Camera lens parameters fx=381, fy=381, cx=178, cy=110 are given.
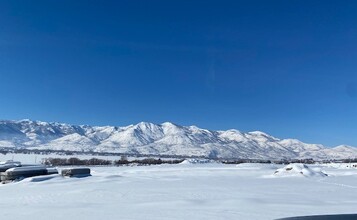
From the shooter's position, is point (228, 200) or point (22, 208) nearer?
point (22, 208)

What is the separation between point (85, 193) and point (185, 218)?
6345mm

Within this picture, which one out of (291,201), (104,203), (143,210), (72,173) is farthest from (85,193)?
(72,173)

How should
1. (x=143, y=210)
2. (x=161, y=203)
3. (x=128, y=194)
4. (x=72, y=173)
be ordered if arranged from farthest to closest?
1. (x=72, y=173)
2. (x=128, y=194)
3. (x=161, y=203)
4. (x=143, y=210)

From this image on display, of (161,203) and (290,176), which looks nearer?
(161,203)

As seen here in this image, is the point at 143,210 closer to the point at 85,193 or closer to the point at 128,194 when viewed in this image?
the point at 128,194

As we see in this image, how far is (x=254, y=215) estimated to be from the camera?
30.6 feet

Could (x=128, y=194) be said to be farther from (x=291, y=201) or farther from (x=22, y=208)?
(x=291, y=201)

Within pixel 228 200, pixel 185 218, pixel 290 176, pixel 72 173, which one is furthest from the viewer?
pixel 290 176

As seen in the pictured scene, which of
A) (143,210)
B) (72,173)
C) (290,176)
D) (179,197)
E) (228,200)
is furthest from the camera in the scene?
(290,176)

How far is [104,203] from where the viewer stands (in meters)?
11.4

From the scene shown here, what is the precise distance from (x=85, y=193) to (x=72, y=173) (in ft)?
Result: 29.4

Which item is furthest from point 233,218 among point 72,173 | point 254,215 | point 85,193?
point 72,173

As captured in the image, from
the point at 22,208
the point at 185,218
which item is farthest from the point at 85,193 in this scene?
the point at 185,218

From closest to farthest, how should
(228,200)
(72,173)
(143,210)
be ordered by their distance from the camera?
(143,210) < (228,200) < (72,173)
